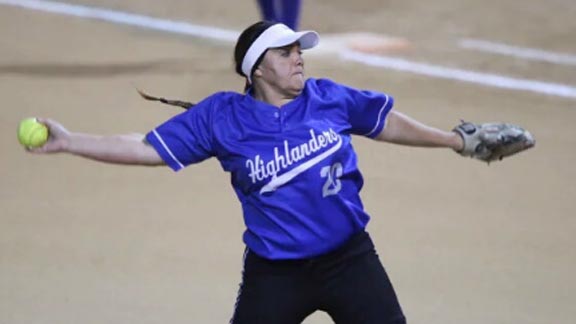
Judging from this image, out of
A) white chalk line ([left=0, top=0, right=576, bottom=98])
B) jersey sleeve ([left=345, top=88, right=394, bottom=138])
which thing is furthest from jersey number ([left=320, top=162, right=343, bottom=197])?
white chalk line ([left=0, top=0, right=576, bottom=98])

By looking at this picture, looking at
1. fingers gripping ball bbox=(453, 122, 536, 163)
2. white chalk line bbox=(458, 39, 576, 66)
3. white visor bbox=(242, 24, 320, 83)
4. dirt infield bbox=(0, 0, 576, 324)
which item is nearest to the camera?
white visor bbox=(242, 24, 320, 83)

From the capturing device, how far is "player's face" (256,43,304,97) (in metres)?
4.08

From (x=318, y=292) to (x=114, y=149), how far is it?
0.81m

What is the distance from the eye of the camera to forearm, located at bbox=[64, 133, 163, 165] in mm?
4016

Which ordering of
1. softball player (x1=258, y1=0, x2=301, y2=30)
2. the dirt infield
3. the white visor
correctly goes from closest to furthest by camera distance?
1. the white visor
2. the dirt infield
3. softball player (x1=258, y1=0, x2=301, y2=30)

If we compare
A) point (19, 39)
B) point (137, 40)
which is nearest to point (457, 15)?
point (137, 40)

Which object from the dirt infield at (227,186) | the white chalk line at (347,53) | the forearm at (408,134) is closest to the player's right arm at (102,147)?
the forearm at (408,134)

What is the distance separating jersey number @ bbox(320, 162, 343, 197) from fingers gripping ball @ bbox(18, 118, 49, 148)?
2.94 ft

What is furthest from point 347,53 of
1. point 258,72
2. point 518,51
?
point 258,72

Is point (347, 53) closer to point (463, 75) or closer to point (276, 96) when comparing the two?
point (463, 75)

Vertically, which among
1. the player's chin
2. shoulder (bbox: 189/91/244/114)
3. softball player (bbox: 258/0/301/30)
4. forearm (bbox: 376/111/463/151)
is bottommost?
softball player (bbox: 258/0/301/30)

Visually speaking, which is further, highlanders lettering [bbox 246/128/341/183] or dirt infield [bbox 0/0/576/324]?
dirt infield [bbox 0/0/576/324]

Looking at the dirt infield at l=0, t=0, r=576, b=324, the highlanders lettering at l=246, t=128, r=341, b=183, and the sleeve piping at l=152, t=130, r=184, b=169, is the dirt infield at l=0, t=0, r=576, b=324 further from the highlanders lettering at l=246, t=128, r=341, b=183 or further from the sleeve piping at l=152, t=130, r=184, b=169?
the highlanders lettering at l=246, t=128, r=341, b=183

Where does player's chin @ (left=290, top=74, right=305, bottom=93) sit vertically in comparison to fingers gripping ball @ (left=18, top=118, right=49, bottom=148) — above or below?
above
